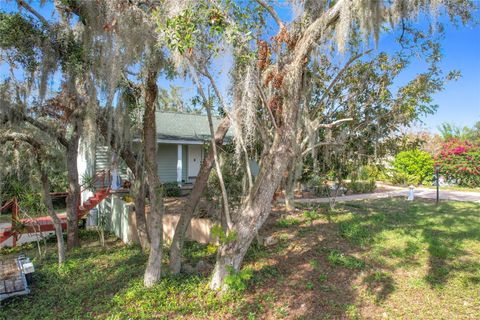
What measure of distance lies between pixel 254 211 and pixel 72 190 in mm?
5017

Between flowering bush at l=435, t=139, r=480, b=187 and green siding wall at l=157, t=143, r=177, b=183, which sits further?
flowering bush at l=435, t=139, r=480, b=187

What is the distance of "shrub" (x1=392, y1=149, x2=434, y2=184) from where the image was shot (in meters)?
16.9

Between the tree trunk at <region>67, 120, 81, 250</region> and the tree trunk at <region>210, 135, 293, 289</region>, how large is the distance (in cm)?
461

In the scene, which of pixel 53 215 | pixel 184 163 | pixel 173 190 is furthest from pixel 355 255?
pixel 184 163

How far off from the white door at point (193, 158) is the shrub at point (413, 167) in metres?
10.3

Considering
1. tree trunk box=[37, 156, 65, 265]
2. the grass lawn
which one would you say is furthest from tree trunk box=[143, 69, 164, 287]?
tree trunk box=[37, 156, 65, 265]

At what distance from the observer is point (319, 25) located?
14.2 feet

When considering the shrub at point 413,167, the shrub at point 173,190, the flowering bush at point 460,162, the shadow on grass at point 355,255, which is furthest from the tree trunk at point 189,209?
the flowering bush at point 460,162

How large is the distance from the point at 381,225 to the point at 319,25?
5238mm

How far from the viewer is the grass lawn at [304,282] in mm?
3955

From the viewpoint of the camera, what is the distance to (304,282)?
15.1 ft

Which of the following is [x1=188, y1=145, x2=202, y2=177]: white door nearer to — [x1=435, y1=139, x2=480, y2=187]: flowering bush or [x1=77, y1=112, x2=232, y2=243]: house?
[x1=77, y1=112, x2=232, y2=243]: house

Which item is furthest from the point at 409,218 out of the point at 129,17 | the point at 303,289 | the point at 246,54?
the point at 129,17

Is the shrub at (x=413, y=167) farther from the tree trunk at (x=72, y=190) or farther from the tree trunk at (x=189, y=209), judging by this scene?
the tree trunk at (x=72, y=190)
